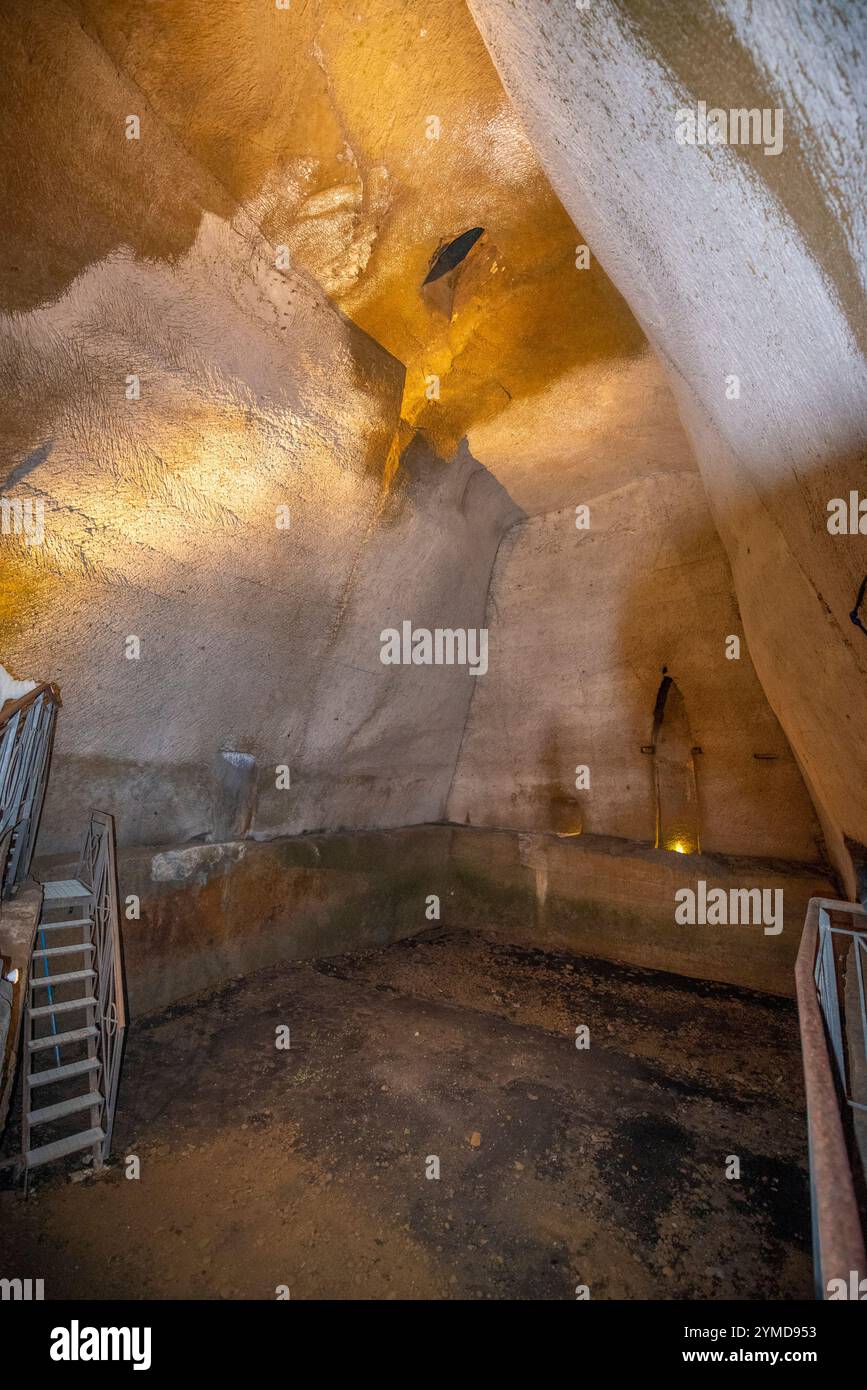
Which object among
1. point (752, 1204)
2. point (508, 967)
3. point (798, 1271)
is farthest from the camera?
point (508, 967)

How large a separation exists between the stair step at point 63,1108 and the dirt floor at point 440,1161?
0.39 m

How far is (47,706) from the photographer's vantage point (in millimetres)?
5027

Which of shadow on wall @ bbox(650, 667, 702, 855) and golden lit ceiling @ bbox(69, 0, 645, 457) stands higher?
golden lit ceiling @ bbox(69, 0, 645, 457)

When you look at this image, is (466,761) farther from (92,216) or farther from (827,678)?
(92,216)

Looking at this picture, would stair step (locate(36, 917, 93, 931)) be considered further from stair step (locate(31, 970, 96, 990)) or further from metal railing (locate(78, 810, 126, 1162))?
stair step (locate(31, 970, 96, 990))

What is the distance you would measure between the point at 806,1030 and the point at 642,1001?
4.73 meters

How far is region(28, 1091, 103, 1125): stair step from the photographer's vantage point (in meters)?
3.70

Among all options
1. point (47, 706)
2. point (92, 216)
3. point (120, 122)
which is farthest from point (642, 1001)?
point (120, 122)

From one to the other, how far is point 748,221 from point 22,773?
18.0 feet

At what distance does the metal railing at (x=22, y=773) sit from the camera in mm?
4160

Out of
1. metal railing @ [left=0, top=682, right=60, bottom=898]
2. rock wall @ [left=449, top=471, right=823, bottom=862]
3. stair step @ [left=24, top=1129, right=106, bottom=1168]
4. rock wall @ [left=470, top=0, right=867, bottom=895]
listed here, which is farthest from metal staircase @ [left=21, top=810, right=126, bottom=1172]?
rock wall @ [left=449, top=471, right=823, bottom=862]

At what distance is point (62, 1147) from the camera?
379 centimetres

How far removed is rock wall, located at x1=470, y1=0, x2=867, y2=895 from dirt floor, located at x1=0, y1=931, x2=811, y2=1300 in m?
3.04

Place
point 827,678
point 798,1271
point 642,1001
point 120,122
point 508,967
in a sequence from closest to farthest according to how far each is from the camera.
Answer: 1. point 798,1271
2. point 120,122
3. point 827,678
4. point 642,1001
5. point 508,967
